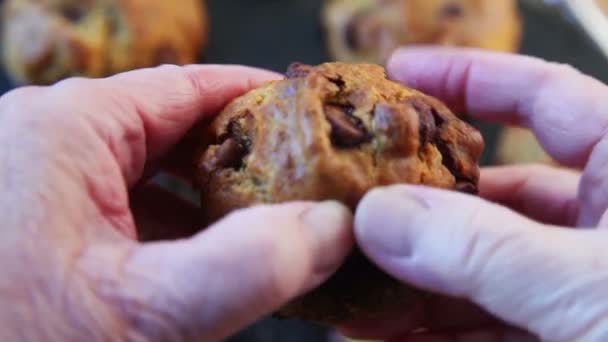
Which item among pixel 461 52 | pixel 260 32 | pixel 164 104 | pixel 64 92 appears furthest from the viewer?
pixel 260 32

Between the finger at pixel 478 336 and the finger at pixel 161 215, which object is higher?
the finger at pixel 161 215

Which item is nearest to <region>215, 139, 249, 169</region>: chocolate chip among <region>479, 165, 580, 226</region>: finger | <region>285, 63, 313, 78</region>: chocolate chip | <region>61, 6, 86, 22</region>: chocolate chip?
<region>285, 63, 313, 78</region>: chocolate chip

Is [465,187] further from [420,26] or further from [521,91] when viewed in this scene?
[420,26]

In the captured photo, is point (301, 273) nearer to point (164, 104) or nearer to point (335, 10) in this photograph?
point (164, 104)

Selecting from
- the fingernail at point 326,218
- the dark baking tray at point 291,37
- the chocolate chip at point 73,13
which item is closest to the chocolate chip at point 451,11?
the dark baking tray at point 291,37

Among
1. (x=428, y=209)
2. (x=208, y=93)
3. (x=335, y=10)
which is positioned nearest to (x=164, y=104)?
(x=208, y=93)

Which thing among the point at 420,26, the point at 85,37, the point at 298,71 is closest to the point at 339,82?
the point at 298,71

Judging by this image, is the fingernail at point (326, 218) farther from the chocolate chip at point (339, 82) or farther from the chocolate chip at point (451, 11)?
the chocolate chip at point (451, 11)

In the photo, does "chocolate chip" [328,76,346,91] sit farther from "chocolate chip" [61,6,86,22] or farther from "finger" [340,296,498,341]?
"chocolate chip" [61,6,86,22]
